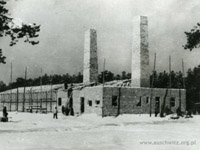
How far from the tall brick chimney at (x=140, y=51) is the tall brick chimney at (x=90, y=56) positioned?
15.7ft

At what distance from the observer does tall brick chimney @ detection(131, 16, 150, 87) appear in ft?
122

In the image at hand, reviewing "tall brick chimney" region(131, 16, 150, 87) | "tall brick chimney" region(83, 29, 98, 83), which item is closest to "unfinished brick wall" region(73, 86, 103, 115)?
"tall brick chimney" region(83, 29, 98, 83)

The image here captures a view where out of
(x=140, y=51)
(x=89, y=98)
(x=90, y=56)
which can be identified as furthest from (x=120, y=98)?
(x=90, y=56)

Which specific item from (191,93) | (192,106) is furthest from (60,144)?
(191,93)

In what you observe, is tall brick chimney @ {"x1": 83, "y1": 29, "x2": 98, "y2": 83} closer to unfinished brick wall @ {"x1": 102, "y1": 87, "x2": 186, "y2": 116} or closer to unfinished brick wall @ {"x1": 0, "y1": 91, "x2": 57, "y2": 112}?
unfinished brick wall @ {"x1": 0, "y1": 91, "x2": 57, "y2": 112}

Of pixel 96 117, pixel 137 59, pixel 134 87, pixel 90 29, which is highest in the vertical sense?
pixel 90 29

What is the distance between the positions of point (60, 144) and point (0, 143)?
2324 millimetres

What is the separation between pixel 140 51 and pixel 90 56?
233 inches

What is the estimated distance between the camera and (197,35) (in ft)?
80.7

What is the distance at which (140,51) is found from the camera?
37.0 metres

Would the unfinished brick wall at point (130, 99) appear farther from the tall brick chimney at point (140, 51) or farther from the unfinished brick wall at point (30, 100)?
the unfinished brick wall at point (30, 100)

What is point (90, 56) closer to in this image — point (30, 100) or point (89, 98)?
point (89, 98)

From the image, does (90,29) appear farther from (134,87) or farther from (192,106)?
(192,106)

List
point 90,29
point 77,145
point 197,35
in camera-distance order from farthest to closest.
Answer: point 90,29 → point 197,35 → point 77,145
